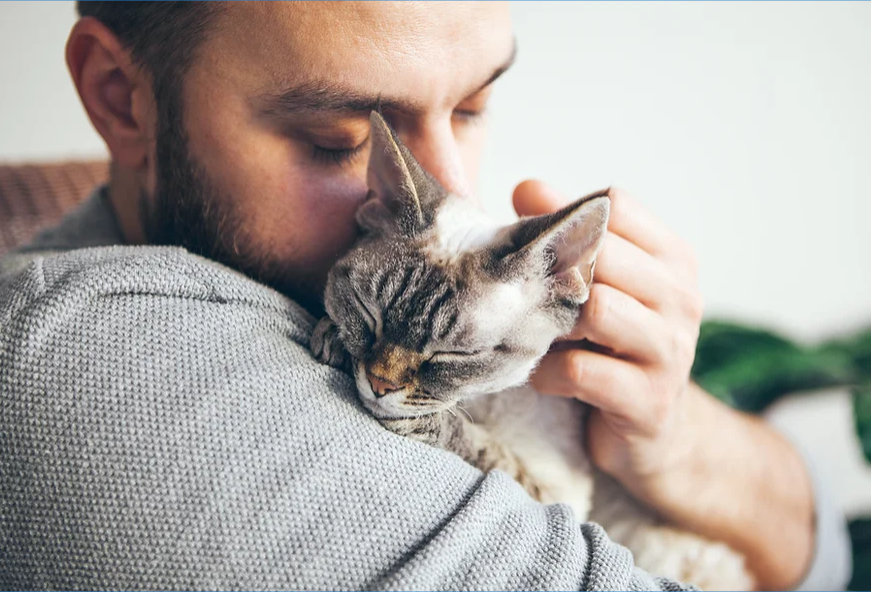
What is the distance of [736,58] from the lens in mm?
2973

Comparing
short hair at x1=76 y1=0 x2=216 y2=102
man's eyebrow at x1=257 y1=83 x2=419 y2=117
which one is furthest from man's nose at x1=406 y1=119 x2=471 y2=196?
short hair at x1=76 y1=0 x2=216 y2=102

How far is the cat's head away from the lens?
1.06 metres

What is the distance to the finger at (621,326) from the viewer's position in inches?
44.8

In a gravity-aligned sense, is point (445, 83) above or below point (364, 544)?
above

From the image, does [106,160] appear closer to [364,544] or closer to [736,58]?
[364,544]

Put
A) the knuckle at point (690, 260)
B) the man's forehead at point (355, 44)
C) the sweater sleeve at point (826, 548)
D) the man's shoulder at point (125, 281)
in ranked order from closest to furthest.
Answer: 1. the man's shoulder at point (125, 281)
2. the man's forehead at point (355, 44)
3. the knuckle at point (690, 260)
4. the sweater sleeve at point (826, 548)

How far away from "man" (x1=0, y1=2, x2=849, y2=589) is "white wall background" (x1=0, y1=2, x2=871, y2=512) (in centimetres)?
164

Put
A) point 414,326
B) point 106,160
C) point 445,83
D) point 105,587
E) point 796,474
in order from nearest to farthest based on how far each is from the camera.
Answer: point 105,587 → point 414,326 → point 445,83 → point 796,474 → point 106,160

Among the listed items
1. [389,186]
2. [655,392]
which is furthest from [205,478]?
[655,392]

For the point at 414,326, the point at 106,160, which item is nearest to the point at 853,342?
the point at 414,326

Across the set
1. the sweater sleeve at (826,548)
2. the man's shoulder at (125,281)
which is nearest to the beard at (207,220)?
the man's shoulder at (125,281)

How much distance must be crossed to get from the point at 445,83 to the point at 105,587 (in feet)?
3.28

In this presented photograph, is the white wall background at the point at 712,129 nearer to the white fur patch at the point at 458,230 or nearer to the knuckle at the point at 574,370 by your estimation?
the white fur patch at the point at 458,230

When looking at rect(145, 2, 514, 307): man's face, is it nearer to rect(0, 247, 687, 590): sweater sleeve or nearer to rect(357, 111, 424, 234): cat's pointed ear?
rect(357, 111, 424, 234): cat's pointed ear
